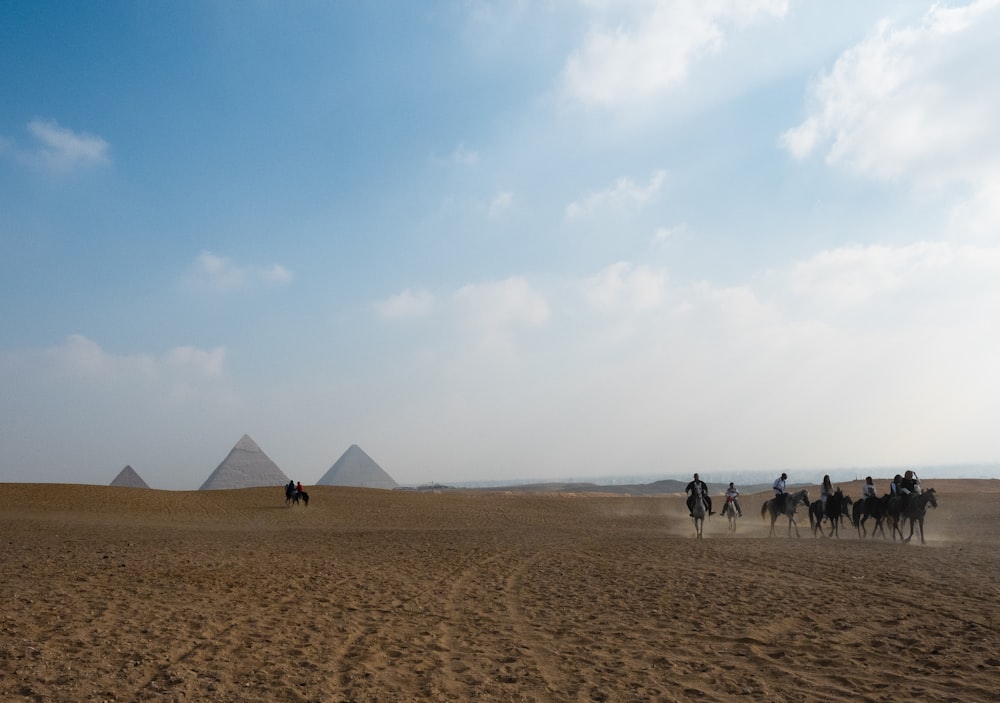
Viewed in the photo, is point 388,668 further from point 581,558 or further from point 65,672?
point 581,558

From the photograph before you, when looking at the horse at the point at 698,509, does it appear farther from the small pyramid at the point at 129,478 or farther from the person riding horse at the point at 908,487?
the small pyramid at the point at 129,478

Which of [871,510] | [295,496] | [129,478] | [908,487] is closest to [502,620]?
[908,487]

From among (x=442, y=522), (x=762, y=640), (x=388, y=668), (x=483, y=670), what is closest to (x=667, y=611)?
(x=762, y=640)

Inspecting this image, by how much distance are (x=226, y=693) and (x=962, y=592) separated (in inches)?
489

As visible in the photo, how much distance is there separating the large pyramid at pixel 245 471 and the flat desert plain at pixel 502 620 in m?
135

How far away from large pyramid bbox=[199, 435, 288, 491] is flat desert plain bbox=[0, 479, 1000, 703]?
13472 centimetres

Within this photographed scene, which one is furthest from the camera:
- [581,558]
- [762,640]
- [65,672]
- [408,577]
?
[581,558]

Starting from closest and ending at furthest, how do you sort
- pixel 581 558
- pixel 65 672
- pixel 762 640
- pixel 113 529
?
pixel 65 672
pixel 762 640
pixel 581 558
pixel 113 529

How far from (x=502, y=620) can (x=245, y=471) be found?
155m

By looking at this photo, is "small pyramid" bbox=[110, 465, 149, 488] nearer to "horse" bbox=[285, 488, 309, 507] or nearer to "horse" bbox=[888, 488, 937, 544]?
"horse" bbox=[285, 488, 309, 507]

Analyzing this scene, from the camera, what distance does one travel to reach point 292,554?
2019cm

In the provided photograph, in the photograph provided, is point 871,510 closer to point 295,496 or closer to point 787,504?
point 787,504

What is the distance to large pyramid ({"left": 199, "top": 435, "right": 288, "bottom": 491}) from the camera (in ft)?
490

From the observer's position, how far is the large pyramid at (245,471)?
149375 mm
